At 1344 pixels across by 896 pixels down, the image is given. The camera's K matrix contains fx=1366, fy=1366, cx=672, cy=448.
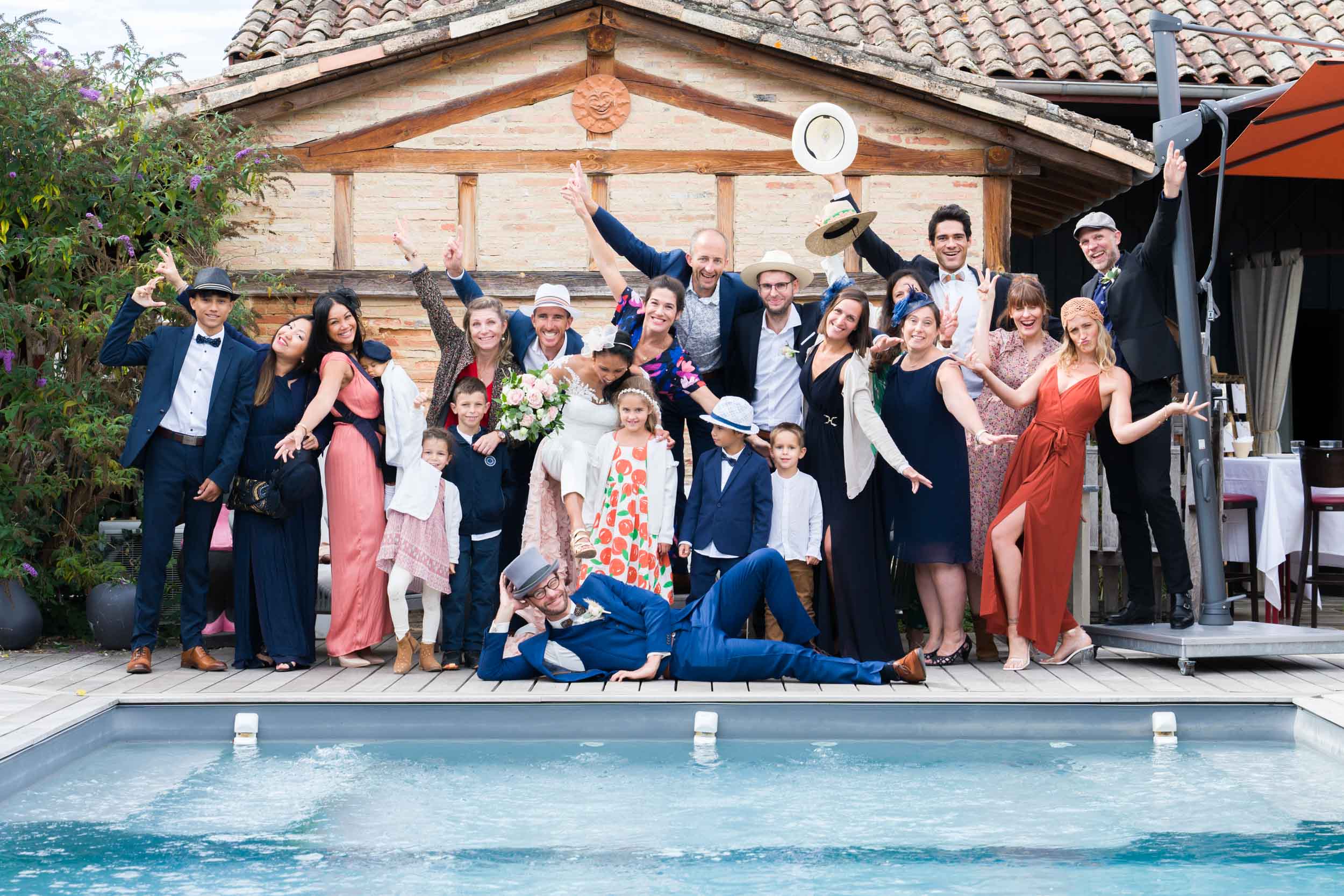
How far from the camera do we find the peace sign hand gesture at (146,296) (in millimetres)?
6133

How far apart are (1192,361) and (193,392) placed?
15.3 ft

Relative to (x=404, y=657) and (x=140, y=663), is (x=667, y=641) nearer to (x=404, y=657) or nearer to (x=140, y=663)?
(x=404, y=657)

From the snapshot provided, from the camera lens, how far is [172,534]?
6.43 m

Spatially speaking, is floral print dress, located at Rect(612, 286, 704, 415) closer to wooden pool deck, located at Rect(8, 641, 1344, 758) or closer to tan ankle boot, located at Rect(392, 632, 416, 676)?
wooden pool deck, located at Rect(8, 641, 1344, 758)

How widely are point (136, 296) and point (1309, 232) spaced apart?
9556 millimetres

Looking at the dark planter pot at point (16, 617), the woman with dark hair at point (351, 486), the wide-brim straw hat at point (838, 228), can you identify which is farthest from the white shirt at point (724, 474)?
the dark planter pot at point (16, 617)

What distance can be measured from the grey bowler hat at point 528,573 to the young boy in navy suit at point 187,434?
1511 millimetres

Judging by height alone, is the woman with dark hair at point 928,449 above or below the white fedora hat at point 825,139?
below

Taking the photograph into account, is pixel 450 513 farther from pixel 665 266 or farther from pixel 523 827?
pixel 523 827

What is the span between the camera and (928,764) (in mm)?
5086

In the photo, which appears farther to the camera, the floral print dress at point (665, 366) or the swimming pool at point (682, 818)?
the floral print dress at point (665, 366)

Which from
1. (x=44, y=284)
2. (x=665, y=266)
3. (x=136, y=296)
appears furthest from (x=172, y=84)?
(x=665, y=266)

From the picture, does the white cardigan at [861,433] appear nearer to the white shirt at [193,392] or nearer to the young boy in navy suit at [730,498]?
the young boy in navy suit at [730,498]

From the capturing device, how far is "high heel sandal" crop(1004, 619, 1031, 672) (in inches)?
251
